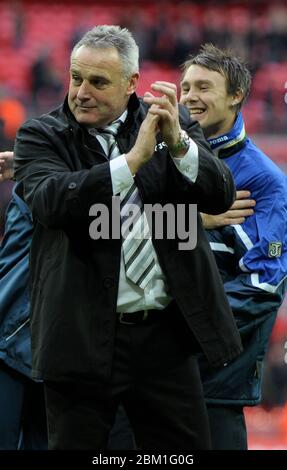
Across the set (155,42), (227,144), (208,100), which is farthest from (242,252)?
(155,42)

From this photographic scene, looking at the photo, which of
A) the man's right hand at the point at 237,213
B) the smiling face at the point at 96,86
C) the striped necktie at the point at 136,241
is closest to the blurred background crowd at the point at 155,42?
the man's right hand at the point at 237,213

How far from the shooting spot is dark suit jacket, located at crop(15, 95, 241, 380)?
3.24 meters

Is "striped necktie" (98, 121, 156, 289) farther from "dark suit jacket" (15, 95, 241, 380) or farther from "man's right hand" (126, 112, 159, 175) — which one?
"man's right hand" (126, 112, 159, 175)

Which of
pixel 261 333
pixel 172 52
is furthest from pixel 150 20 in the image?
pixel 261 333

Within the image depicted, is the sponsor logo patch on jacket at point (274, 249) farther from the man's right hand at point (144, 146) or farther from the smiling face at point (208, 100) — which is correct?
the man's right hand at point (144, 146)

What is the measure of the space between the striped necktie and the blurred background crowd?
905 centimetres

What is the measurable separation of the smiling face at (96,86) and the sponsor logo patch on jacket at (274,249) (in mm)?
948

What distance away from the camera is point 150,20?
56.3 ft

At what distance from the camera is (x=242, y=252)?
4098 millimetres

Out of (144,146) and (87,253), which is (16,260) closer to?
(87,253)

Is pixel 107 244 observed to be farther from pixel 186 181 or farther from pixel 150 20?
pixel 150 20

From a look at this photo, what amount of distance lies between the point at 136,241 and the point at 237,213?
839 mm

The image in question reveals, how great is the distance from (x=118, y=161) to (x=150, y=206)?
249mm

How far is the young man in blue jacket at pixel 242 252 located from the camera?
13.3ft
